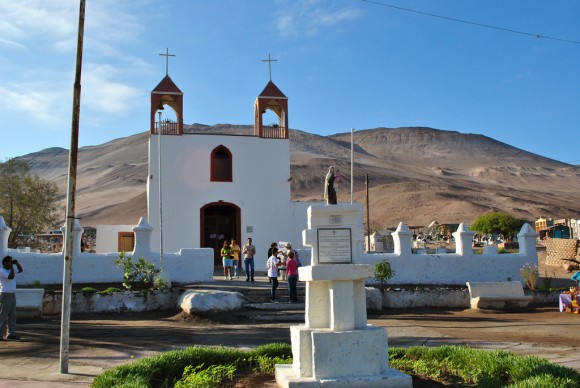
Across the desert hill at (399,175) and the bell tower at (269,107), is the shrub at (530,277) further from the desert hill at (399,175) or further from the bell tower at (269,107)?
the desert hill at (399,175)

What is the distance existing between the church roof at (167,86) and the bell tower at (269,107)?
3.59m

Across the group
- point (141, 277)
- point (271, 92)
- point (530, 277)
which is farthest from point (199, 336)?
point (271, 92)

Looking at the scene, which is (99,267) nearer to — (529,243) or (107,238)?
(107,238)

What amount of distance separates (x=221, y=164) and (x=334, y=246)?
1813cm

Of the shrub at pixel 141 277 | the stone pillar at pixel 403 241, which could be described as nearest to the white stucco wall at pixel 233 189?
the stone pillar at pixel 403 241

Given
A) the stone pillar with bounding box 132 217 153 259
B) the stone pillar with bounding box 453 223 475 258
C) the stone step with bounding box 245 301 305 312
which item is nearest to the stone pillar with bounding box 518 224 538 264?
the stone pillar with bounding box 453 223 475 258

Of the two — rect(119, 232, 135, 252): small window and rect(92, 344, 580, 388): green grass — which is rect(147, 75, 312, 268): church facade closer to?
rect(119, 232, 135, 252): small window

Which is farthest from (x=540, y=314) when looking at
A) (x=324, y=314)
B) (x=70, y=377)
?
(x=70, y=377)

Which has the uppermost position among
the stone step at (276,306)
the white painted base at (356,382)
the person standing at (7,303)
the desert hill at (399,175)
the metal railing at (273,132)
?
the desert hill at (399,175)

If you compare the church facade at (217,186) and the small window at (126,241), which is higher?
the church facade at (217,186)

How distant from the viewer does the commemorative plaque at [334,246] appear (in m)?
7.12

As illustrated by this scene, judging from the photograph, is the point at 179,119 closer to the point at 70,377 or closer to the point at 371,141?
the point at 70,377

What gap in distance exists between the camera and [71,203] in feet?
27.1

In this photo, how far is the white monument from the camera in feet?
21.6
